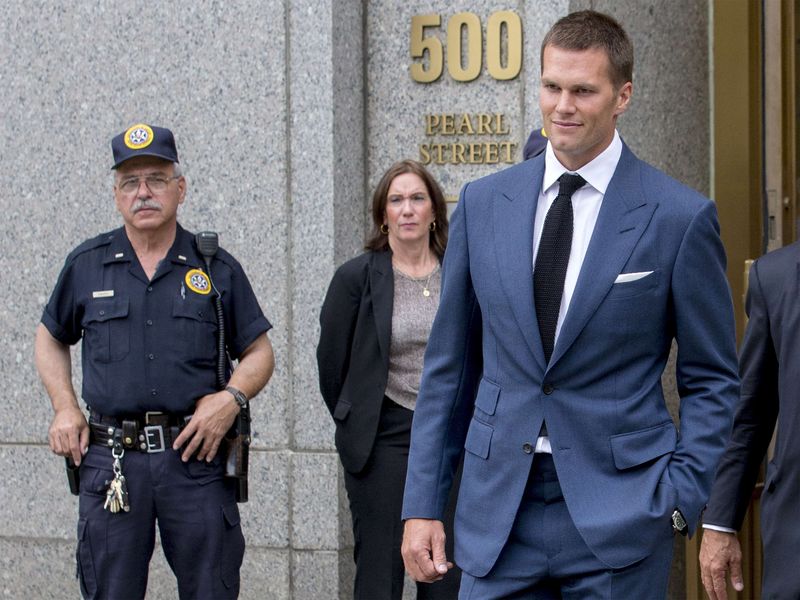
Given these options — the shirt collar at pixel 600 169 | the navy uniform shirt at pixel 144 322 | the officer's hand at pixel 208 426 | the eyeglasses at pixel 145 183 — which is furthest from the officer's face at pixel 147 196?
the shirt collar at pixel 600 169

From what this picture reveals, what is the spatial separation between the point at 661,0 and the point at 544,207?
4.06 metres

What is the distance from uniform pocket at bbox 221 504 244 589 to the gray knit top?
0.84m

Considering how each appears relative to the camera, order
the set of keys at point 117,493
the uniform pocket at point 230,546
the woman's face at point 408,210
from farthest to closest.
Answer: the woman's face at point 408,210
the uniform pocket at point 230,546
the set of keys at point 117,493

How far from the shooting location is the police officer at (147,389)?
Answer: 207 inches

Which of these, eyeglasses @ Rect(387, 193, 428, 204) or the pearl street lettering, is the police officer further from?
the pearl street lettering

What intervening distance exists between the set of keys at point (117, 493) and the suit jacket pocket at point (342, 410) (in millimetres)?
1051

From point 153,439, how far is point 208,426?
Answer: 0.20 m

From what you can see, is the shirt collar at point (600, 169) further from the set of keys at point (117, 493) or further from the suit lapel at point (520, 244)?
the set of keys at point (117, 493)

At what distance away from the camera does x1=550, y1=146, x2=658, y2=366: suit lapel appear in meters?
3.30

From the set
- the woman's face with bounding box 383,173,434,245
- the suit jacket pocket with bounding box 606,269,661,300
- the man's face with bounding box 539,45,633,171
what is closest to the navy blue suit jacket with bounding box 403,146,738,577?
the suit jacket pocket with bounding box 606,269,661,300

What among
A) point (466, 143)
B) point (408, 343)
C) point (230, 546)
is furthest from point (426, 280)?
point (230, 546)

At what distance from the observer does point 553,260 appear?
3.41m

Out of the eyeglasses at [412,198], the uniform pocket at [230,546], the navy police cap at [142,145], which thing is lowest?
the uniform pocket at [230,546]

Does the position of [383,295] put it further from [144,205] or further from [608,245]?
[608,245]
